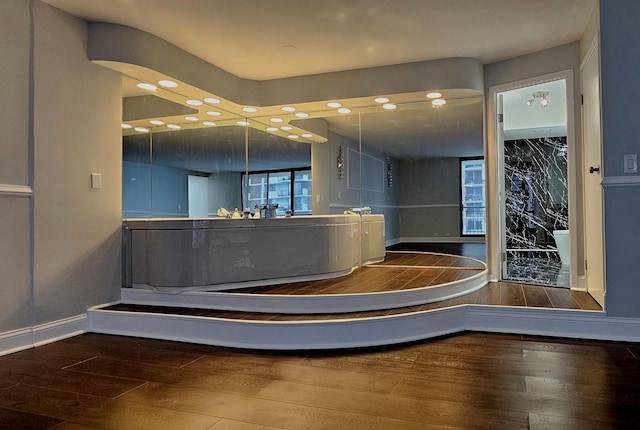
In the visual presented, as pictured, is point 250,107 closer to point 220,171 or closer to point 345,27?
point 220,171

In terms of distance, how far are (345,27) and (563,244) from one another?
13.1 ft

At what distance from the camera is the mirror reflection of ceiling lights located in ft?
13.9

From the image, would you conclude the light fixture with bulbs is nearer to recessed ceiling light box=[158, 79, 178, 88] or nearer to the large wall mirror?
the large wall mirror

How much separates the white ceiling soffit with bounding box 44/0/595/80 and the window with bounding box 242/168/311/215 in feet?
5.13

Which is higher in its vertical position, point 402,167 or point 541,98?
point 541,98

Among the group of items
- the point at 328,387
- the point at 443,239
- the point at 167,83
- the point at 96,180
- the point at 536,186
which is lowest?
the point at 328,387

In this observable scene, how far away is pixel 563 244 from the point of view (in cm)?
557

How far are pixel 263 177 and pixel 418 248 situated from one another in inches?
84.5

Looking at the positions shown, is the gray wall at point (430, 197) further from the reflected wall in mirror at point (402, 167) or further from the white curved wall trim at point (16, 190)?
the white curved wall trim at point (16, 190)

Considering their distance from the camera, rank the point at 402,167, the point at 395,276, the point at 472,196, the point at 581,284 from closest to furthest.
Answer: the point at 581,284 → the point at 395,276 → the point at 472,196 → the point at 402,167

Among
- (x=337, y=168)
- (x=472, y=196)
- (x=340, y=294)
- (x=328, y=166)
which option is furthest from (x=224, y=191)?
(x=472, y=196)

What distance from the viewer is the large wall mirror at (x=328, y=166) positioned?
4.91m

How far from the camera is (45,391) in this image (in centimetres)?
228

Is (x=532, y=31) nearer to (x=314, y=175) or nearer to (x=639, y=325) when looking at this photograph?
(x=639, y=325)
